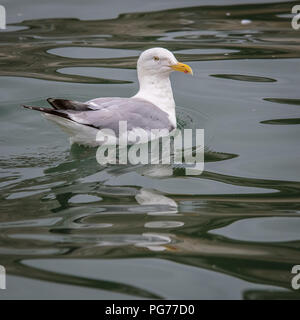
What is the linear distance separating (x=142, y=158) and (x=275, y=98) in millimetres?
2417

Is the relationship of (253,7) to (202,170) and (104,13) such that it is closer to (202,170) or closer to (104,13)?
(104,13)

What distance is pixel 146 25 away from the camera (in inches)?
423

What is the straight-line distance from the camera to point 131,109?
686 centimetres

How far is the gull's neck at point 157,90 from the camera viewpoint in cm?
756

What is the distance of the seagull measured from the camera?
6367 millimetres
